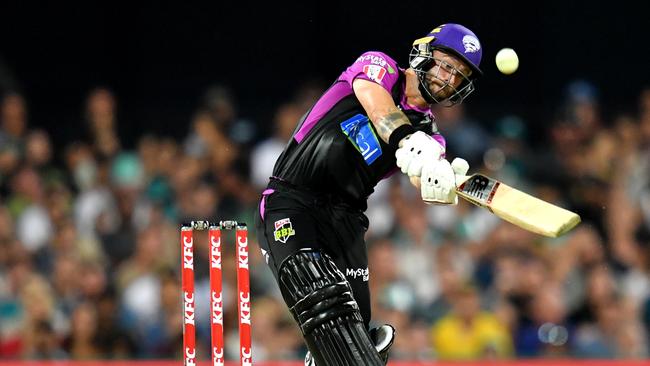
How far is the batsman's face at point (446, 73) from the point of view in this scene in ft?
15.5

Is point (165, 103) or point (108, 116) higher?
point (165, 103)

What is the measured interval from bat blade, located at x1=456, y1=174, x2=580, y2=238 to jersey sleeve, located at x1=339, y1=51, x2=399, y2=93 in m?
0.79

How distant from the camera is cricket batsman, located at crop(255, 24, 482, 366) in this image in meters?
4.52

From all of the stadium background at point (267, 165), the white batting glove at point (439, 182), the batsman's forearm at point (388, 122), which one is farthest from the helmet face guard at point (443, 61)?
the stadium background at point (267, 165)

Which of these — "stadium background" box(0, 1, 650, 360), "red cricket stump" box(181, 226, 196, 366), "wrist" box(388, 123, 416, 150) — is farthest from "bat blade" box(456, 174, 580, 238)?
"stadium background" box(0, 1, 650, 360)

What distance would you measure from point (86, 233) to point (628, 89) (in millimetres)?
5454

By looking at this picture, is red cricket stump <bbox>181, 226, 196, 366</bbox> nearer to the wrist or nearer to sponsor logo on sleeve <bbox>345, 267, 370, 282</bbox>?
sponsor logo on sleeve <bbox>345, 267, 370, 282</bbox>

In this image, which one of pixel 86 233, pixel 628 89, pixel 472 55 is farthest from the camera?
pixel 628 89

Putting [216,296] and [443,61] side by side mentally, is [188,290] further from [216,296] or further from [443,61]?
[443,61]

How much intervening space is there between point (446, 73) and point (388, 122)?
45cm

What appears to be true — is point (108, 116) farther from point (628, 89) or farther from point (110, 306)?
point (628, 89)

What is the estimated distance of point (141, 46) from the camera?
441 inches

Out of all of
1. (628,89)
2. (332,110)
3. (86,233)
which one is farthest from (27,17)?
(332,110)

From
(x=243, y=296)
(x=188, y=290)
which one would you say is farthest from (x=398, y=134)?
(x=188, y=290)
